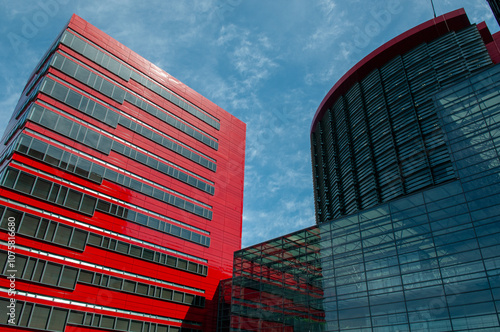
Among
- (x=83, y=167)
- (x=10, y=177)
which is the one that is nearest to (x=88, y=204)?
(x=83, y=167)

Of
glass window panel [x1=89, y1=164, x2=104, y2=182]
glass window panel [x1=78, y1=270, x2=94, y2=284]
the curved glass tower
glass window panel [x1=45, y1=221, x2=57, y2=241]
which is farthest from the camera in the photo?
glass window panel [x1=89, y1=164, x2=104, y2=182]

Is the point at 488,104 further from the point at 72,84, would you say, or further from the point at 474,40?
the point at 72,84

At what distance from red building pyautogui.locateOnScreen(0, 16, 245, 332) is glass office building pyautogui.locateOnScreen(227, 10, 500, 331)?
32.6 feet

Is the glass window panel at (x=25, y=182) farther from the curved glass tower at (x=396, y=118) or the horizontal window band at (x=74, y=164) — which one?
the curved glass tower at (x=396, y=118)

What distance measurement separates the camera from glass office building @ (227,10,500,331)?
2361 cm

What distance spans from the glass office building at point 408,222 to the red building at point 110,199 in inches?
391

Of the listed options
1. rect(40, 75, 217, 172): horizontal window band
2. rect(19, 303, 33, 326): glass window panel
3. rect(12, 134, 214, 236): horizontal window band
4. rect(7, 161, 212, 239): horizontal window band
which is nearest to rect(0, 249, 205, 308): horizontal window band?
rect(19, 303, 33, 326): glass window panel

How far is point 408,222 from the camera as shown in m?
27.2

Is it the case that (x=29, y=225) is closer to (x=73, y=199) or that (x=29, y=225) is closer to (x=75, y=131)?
(x=73, y=199)

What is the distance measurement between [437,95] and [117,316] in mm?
36765

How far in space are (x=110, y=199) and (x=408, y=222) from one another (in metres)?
30.6

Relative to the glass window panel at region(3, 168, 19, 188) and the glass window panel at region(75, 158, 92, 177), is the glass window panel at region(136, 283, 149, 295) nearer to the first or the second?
the glass window panel at region(75, 158, 92, 177)

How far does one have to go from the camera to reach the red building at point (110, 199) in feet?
109

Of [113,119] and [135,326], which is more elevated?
[113,119]
